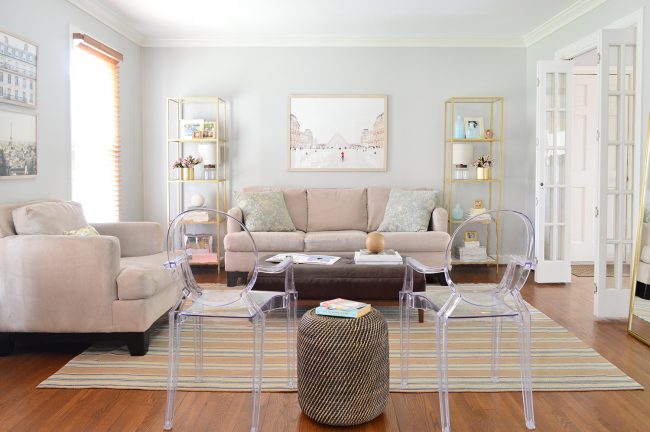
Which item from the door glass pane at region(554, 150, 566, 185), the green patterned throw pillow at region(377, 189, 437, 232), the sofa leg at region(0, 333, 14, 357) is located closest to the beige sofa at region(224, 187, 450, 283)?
the green patterned throw pillow at region(377, 189, 437, 232)

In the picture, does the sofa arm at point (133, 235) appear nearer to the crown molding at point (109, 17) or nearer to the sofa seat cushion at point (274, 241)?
the sofa seat cushion at point (274, 241)

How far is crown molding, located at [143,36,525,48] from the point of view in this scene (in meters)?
6.48

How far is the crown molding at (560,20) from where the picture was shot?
5109mm

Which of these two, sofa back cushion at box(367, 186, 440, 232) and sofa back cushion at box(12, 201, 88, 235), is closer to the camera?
sofa back cushion at box(12, 201, 88, 235)

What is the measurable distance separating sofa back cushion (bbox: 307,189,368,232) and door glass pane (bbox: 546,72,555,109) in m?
1.98

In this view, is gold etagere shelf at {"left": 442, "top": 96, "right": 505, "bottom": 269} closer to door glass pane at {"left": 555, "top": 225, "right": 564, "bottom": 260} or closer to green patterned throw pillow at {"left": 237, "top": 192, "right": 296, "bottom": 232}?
door glass pane at {"left": 555, "top": 225, "right": 564, "bottom": 260}

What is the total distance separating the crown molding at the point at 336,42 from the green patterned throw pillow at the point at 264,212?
1.70 metres

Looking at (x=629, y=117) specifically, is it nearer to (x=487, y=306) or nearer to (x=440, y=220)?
(x=440, y=220)

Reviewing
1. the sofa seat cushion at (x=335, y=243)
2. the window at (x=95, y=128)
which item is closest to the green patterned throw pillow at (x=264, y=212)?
the sofa seat cushion at (x=335, y=243)

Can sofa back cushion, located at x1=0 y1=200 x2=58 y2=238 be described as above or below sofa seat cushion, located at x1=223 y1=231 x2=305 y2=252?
above

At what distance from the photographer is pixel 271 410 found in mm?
2686

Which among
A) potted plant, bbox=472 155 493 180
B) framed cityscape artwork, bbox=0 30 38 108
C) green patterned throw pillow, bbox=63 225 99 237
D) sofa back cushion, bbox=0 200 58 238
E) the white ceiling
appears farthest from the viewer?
potted plant, bbox=472 155 493 180

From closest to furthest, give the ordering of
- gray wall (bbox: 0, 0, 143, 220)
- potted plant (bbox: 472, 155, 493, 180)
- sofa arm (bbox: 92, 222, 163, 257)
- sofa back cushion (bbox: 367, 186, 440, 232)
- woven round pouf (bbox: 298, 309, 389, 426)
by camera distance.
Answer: woven round pouf (bbox: 298, 309, 389, 426) → gray wall (bbox: 0, 0, 143, 220) → sofa arm (bbox: 92, 222, 163, 257) → sofa back cushion (bbox: 367, 186, 440, 232) → potted plant (bbox: 472, 155, 493, 180)

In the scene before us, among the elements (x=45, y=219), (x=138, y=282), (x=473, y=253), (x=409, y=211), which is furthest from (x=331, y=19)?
(x=138, y=282)
